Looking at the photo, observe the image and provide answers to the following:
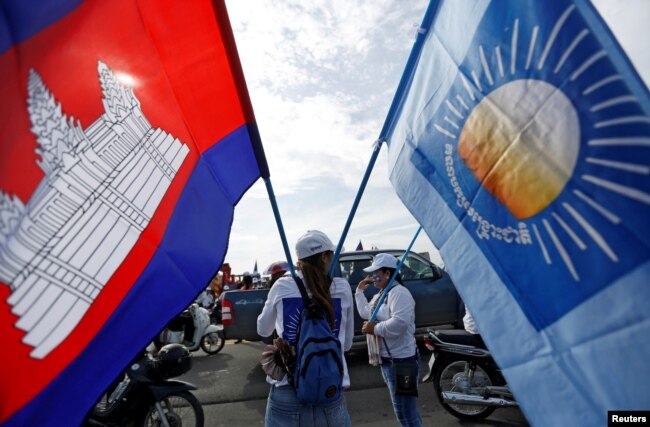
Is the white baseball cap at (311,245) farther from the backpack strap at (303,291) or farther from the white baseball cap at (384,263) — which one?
the white baseball cap at (384,263)

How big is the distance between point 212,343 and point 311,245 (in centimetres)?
800

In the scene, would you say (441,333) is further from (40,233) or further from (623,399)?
(40,233)

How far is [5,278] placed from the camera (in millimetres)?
806

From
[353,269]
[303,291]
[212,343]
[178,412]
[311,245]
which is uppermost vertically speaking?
[353,269]

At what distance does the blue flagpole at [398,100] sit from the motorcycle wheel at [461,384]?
3.17 m

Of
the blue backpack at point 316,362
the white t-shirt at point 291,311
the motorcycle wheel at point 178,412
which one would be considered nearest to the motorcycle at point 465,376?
the motorcycle wheel at point 178,412

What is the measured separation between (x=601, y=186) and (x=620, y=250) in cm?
16

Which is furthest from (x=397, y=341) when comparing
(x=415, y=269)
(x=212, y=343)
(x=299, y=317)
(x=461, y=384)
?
(x=212, y=343)

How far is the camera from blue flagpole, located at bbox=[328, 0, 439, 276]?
5.18ft

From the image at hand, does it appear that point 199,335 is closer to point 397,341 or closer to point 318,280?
point 397,341

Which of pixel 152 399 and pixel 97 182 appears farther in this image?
pixel 152 399

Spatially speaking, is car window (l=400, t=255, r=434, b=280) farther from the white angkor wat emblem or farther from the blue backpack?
the white angkor wat emblem

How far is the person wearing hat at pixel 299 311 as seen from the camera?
197 cm

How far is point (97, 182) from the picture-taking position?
1.06 m
